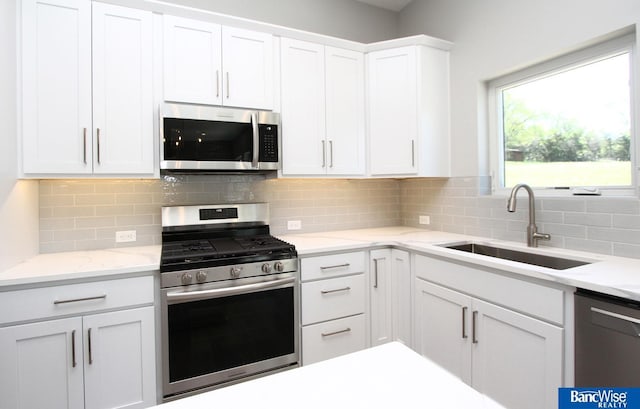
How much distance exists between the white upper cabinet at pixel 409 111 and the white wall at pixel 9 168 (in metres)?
2.20

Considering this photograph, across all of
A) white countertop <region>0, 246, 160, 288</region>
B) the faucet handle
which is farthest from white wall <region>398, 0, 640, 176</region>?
white countertop <region>0, 246, 160, 288</region>

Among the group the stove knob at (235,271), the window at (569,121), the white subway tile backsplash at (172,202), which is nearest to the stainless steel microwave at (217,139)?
the white subway tile backsplash at (172,202)

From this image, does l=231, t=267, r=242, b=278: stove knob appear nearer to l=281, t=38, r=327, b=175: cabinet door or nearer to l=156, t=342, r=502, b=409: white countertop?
l=281, t=38, r=327, b=175: cabinet door

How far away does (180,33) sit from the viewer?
211cm

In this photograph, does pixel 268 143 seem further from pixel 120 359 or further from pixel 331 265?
pixel 120 359

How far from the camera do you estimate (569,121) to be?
6.77 ft

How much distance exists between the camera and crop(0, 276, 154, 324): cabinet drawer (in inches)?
60.3

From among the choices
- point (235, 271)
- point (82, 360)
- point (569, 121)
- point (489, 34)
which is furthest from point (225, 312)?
point (489, 34)

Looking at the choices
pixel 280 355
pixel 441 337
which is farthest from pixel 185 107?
pixel 441 337

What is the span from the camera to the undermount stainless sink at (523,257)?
1.84 m

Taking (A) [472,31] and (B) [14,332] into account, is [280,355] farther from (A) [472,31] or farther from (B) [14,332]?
(A) [472,31]

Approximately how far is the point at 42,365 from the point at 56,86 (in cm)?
143

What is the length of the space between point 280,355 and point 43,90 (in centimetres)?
200

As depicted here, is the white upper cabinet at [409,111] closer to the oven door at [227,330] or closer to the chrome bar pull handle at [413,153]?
the chrome bar pull handle at [413,153]
